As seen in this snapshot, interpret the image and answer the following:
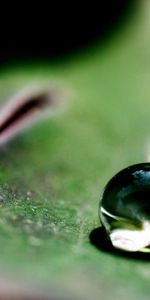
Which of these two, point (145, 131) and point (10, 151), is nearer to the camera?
point (10, 151)

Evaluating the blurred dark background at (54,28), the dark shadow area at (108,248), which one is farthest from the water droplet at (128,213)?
the blurred dark background at (54,28)

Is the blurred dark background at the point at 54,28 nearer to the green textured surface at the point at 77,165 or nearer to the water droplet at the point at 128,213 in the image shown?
the green textured surface at the point at 77,165

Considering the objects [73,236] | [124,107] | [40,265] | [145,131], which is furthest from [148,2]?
[40,265]

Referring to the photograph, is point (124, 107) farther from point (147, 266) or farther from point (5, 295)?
point (5, 295)

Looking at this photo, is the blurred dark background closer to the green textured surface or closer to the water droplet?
the green textured surface

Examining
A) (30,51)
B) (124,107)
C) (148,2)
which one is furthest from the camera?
(148,2)

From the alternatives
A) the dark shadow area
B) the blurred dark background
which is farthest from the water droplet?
the blurred dark background
